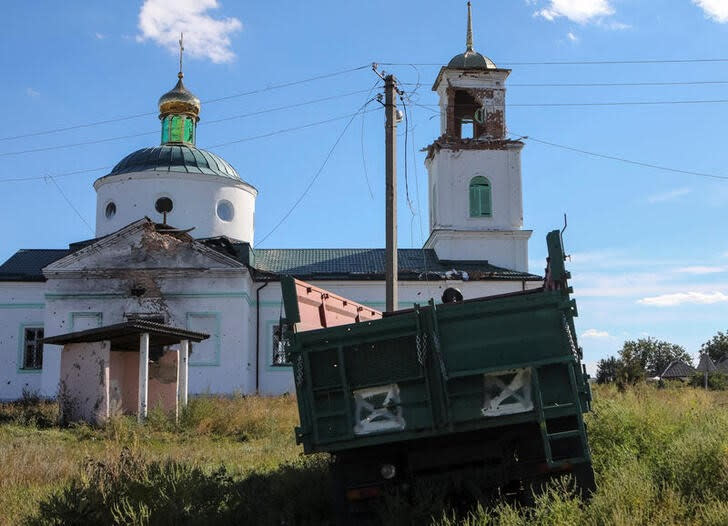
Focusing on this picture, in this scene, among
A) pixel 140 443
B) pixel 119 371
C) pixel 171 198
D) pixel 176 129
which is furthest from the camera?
pixel 176 129

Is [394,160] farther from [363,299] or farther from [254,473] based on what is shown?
[363,299]

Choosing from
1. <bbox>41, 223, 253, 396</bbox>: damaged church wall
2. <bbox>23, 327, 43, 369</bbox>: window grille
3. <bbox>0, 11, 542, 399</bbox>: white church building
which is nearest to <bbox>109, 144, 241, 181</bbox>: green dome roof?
<bbox>0, 11, 542, 399</bbox>: white church building

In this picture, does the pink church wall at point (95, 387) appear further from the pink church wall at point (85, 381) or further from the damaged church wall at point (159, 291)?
the damaged church wall at point (159, 291)

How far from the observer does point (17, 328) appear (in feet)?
103

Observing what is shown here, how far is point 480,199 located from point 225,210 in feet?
34.2

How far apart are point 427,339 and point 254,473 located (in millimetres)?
4786

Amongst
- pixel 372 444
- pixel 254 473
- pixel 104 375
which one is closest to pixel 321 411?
pixel 372 444

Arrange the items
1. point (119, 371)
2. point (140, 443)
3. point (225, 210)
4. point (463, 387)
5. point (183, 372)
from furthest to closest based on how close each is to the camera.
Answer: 1. point (225, 210)
2. point (119, 371)
3. point (183, 372)
4. point (140, 443)
5. point (463, 387)

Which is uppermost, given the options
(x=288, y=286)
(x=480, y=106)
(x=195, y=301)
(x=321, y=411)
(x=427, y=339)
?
(x=480, y=106)

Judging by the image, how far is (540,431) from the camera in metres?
7.06

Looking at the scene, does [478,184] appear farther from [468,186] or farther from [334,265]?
[334,265]

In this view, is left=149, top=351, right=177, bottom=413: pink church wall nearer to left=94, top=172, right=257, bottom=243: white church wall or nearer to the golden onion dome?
left=94, top=172, right=257, bottom=243: white church wall

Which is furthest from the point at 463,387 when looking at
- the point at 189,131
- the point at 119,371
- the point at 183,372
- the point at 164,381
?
the point at 189,131

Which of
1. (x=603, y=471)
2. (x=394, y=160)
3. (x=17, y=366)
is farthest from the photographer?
(x=17, y=366)
